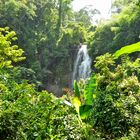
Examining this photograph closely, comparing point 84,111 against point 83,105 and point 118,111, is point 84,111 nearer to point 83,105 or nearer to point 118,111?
point 83,105

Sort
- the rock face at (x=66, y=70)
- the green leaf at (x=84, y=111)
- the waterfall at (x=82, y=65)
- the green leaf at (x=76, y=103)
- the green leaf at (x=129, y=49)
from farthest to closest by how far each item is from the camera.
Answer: the rock face at (x=66, y=70) < the waterfall at (x=82, y=65) < the green leaf at (x=76, y=103) < the green leaf at (x=84, y=111) < the green leaf at (x=129, y=49)

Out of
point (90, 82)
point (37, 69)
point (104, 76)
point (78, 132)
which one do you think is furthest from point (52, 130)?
point (37, 69)

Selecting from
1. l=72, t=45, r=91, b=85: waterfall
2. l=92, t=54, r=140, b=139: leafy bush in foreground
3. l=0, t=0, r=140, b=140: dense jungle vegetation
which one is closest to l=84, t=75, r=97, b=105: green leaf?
l=0, t=0, r=140, b=140: dense jungle vegetation

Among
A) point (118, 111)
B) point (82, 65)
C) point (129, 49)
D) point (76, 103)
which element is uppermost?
point (82, 65)

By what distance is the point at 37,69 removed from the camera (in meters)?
24.6

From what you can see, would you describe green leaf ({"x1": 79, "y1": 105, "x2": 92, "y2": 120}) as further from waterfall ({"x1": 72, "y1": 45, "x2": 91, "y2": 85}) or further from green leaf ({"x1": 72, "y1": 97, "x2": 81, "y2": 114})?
waterfall ({"x1": 72, "y1": 45, "x2": 91, "y2": 85})

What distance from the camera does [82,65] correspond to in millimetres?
24438

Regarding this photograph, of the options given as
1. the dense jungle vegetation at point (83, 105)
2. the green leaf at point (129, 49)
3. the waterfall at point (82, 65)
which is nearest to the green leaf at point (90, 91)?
the dense jungle vegetation at point (83, 105)

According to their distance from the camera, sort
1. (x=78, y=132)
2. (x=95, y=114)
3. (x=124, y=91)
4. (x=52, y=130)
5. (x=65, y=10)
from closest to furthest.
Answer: (x=52, y=130), (x=78, y=132), (x=95, y=114), (x=124, y=91), (x=65, y=10)

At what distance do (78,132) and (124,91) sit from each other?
2236 millimetres

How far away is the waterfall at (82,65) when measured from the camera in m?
23.6

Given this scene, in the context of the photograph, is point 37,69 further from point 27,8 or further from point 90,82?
point 90,82

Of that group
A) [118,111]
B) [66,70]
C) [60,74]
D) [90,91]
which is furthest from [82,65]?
[118,111]

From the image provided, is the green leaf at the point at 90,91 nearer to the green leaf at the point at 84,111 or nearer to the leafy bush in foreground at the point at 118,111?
the leafy bush in foreground at the point at 118,111
